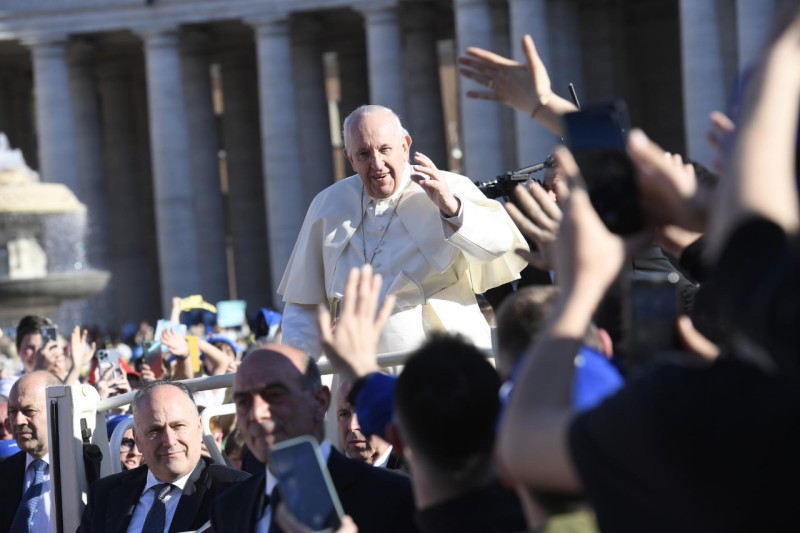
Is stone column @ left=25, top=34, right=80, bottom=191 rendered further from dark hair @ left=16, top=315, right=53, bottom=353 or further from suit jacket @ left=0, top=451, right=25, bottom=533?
suit jacket @ left=0, top=451, right=25, bottom=533

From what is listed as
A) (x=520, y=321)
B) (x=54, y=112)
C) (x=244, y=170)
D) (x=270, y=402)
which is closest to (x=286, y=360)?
(x=270, y=402)

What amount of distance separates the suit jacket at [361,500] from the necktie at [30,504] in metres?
6.02

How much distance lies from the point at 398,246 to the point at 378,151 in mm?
1454

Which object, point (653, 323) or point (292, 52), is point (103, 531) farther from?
point (292, 52)

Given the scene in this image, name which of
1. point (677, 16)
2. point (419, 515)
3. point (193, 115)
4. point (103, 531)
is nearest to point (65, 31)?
point (193, 115)

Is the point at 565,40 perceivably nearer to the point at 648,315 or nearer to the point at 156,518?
the point at 156,518

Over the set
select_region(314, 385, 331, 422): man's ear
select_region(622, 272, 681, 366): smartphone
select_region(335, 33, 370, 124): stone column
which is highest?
select_region(335, 33, 370, 124): stone column

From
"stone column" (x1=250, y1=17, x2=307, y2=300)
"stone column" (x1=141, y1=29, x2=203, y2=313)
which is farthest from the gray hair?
Result: "stone column" (x1=141, y1=29, x2=203, y2=313)

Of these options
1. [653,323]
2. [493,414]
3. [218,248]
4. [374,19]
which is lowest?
[218,248]

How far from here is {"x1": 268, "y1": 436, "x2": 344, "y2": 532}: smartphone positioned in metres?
7.32

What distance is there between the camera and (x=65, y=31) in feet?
277

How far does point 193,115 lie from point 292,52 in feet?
21.0

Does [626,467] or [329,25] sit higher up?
[329,25]

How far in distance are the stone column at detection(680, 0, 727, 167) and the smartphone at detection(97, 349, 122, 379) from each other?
47476 millimetres
